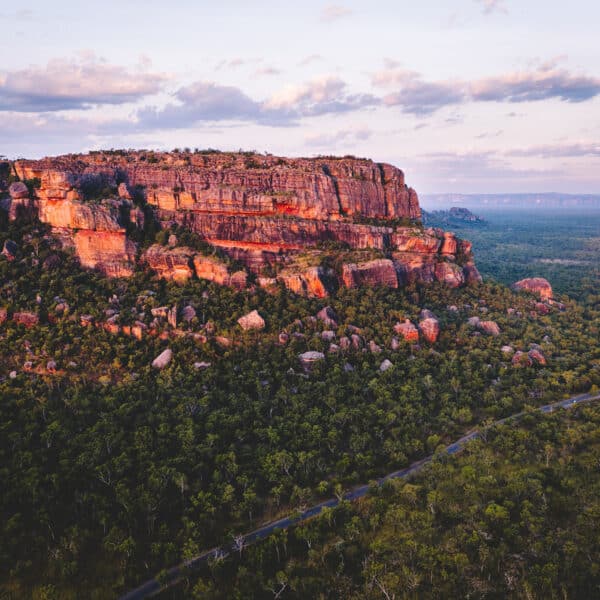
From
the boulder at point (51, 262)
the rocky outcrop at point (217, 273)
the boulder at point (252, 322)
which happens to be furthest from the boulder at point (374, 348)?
the boulder at point (51, 262)

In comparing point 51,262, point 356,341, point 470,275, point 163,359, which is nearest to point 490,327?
point 470,275

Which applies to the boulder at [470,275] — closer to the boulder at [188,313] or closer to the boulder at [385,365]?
the boulder at [385,365]

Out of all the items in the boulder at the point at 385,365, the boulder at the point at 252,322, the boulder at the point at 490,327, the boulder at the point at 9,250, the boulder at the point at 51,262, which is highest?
the boulder at the point at 9,250

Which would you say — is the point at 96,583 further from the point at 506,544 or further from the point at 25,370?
the point at 506,544

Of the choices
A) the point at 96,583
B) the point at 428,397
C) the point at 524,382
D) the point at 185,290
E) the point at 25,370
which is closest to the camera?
the point at 96,583

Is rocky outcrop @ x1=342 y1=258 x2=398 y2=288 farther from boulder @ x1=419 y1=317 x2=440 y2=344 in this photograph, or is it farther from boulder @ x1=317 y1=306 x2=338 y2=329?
boulder @ x1=419 y1=317 x2=440 y2=344

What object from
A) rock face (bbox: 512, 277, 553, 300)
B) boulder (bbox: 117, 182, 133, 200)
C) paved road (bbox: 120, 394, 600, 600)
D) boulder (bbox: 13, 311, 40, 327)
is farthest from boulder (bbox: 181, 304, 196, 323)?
rock face (bbox: 512, 277, 553, 300)

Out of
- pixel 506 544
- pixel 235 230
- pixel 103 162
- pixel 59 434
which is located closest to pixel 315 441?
pixel 506 544
